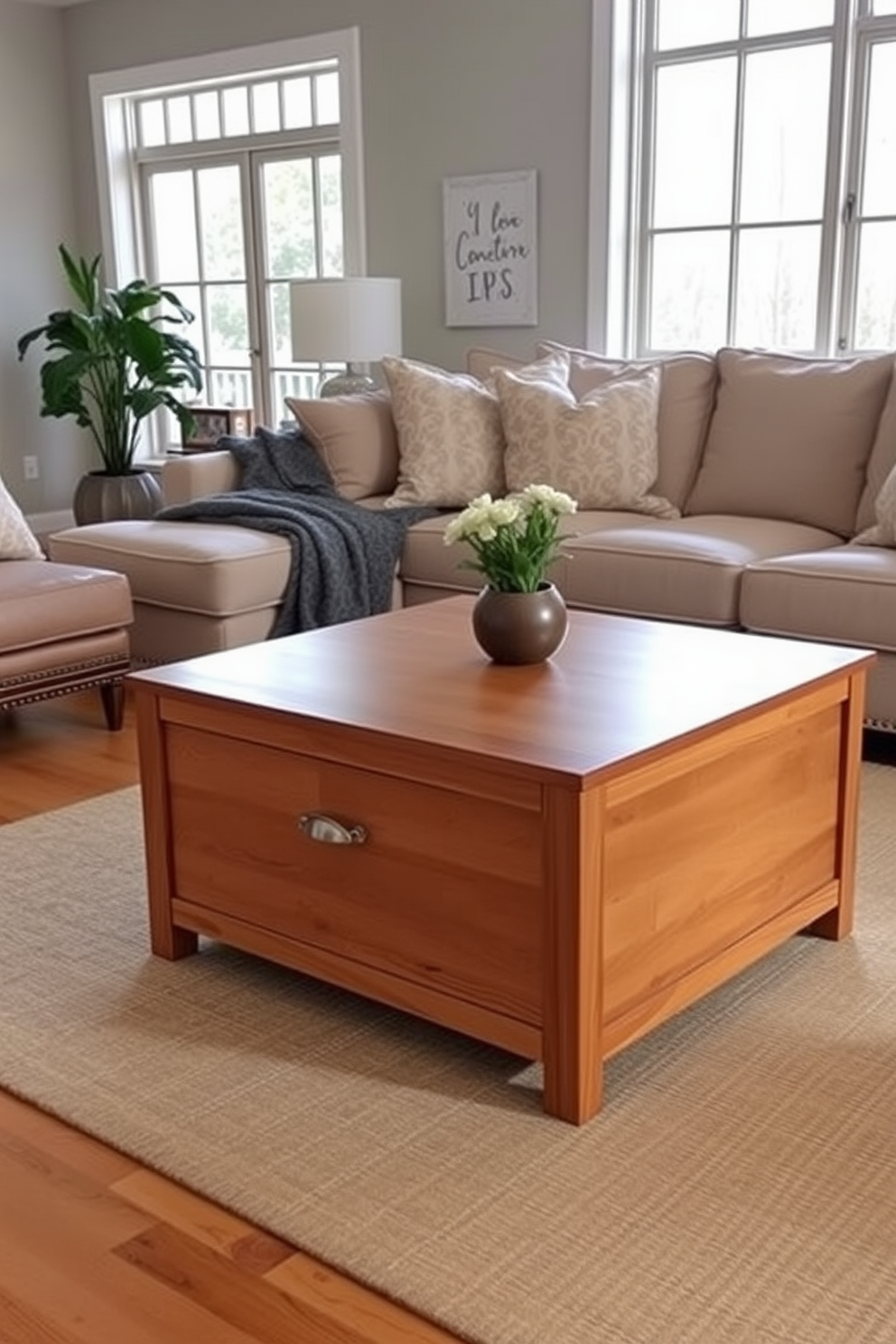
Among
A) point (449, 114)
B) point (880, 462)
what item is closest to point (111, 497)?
point (449, 114)

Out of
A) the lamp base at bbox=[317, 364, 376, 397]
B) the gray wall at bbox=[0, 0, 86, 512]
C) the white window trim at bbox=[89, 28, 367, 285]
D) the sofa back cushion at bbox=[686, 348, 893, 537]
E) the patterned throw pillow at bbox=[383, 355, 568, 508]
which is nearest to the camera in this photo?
the sofa back cushion at bbox=[686, 348, 893, 537]

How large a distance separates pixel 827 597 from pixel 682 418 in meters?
1.10

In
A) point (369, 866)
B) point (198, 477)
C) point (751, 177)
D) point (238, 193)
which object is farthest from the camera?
point (238, 193)

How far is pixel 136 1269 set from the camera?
1557mm

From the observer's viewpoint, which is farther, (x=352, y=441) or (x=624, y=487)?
(x=352, y=441)

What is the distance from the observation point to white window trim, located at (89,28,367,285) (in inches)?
211

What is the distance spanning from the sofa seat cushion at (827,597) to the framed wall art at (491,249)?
79.8 inches

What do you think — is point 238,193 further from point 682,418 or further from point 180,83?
point 682,418

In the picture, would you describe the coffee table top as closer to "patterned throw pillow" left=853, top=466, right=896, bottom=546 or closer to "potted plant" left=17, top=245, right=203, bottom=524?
"patterned throw pillow" left=853, top=466, right=896, bottom=546

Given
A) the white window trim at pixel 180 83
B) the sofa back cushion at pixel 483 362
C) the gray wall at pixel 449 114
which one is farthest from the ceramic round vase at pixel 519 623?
the white window trim at pixel 180 83

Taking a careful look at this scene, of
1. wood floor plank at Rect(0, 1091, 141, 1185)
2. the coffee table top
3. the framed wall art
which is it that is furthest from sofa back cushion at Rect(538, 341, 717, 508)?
wood floor plank at Rect(0, 1091, 141, 1185)

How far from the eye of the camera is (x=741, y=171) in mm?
4609

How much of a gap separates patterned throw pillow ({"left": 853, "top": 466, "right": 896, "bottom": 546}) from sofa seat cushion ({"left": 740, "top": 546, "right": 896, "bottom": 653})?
84 mm

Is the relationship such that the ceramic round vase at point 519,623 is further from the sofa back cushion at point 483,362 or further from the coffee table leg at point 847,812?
the sofa back cushion at point 483,362
